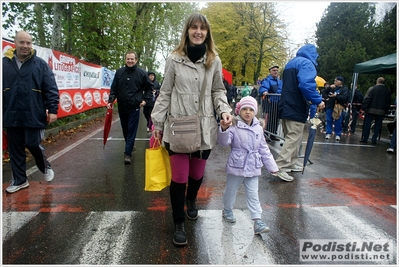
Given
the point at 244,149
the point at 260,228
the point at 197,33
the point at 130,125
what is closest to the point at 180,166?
the point at 244,149

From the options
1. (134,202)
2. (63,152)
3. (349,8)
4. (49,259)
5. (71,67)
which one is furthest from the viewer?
Answer: (349,8)

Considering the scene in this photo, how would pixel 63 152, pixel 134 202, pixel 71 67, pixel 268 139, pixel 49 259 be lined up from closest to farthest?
pixel 49 259 < pixel 134 202 < pixel 63 152 < pixel 268 139 < pixel 71 67

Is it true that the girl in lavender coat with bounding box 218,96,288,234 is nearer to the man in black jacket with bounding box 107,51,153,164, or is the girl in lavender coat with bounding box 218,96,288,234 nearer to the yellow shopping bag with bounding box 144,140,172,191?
the yellow shopping bag with bounding box 144,140,172,191

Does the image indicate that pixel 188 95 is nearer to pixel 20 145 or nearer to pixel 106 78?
pixel 20 145

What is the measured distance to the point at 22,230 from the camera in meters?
3.22

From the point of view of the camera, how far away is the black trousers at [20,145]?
13.9ft

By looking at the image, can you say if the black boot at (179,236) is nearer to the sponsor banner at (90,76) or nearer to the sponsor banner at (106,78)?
the sponsor banner at (90,76)

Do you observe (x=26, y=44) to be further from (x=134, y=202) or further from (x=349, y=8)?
(x=349, y=8)

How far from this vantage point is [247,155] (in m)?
A: 3.31

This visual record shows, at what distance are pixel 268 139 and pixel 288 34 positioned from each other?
1028 inches

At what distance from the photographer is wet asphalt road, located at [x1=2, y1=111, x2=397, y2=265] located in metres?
2.80

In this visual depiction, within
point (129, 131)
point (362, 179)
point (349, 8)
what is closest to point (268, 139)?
point (362, 179)

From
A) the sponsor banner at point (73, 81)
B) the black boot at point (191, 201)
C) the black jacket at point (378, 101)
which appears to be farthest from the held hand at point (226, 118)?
the black jacket at point (378, 101)

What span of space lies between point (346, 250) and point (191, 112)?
1948 mm
